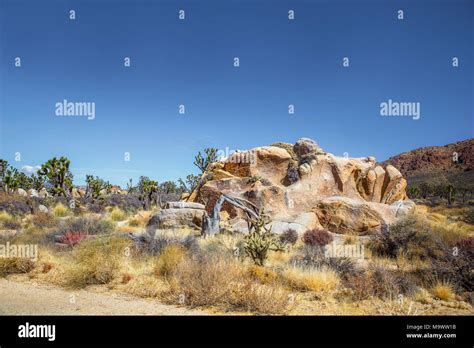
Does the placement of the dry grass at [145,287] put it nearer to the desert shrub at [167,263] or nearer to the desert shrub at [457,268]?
the desert shrub at [167,263]

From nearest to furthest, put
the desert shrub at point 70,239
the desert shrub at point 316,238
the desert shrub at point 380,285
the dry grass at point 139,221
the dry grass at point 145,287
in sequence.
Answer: the desert shrub at point 380,285, the dry grass at point 145,287, the desert shrub at point 70,239, the desert shrub at point 316,238, the dry grass at point 139,221

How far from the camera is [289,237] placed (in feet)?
43.0

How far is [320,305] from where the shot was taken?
6797mm

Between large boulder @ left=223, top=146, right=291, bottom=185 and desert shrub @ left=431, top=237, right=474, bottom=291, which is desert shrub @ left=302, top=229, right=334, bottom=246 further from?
large boulder @ left=223, top=146, right=291, bottom=185

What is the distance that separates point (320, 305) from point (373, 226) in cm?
952

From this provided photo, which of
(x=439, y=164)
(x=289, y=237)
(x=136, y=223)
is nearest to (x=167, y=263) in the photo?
(x=289, y=237)

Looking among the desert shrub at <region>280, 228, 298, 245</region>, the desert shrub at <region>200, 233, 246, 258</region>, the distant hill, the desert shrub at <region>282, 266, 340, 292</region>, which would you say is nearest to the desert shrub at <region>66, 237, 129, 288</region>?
the desert shrub at <region>200, 233, 246, 258</region>

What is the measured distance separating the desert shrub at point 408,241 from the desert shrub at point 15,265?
1077 centimetres

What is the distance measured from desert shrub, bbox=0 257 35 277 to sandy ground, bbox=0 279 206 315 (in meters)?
1.40

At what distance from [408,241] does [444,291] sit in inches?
174

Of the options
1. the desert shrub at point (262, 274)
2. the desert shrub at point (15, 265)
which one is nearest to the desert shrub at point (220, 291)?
the desert shrub at point (262, 274)

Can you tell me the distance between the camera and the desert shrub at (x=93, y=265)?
8031 millimetres
